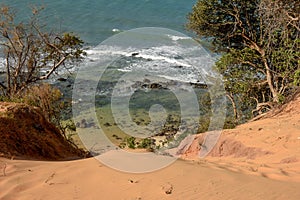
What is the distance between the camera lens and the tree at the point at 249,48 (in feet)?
49.8

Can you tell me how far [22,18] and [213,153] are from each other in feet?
102

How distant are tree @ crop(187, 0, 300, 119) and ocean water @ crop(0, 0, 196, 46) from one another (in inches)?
674

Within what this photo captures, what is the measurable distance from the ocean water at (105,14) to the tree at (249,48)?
17.1 meters

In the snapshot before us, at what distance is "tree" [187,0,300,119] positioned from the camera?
15.2 meters

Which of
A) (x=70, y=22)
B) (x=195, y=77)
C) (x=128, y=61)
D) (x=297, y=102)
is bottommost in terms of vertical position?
(x=297, y=102)

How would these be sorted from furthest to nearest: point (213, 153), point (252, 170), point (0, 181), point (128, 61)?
point (128, 61)
point (213, 153)
point (252, 170)
point (0, 181)

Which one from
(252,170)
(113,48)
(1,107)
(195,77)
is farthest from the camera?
(113,48)

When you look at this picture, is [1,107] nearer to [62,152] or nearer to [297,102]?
[62,152]

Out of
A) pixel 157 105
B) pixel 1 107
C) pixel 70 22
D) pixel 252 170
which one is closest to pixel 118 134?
pixel 157 105

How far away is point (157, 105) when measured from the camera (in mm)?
24516

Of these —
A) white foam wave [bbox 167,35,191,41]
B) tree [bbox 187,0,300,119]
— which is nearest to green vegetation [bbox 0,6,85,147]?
tree [bbox 187,0,300,119]

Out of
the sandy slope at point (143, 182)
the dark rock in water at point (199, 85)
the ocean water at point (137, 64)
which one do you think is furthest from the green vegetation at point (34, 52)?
the dark rock in water at point (199, 85)

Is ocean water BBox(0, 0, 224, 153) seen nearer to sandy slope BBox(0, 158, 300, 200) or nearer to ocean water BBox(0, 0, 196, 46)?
ocean water BBox(0, 0, 196, 46)

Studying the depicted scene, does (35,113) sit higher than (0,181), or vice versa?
(35,113)
